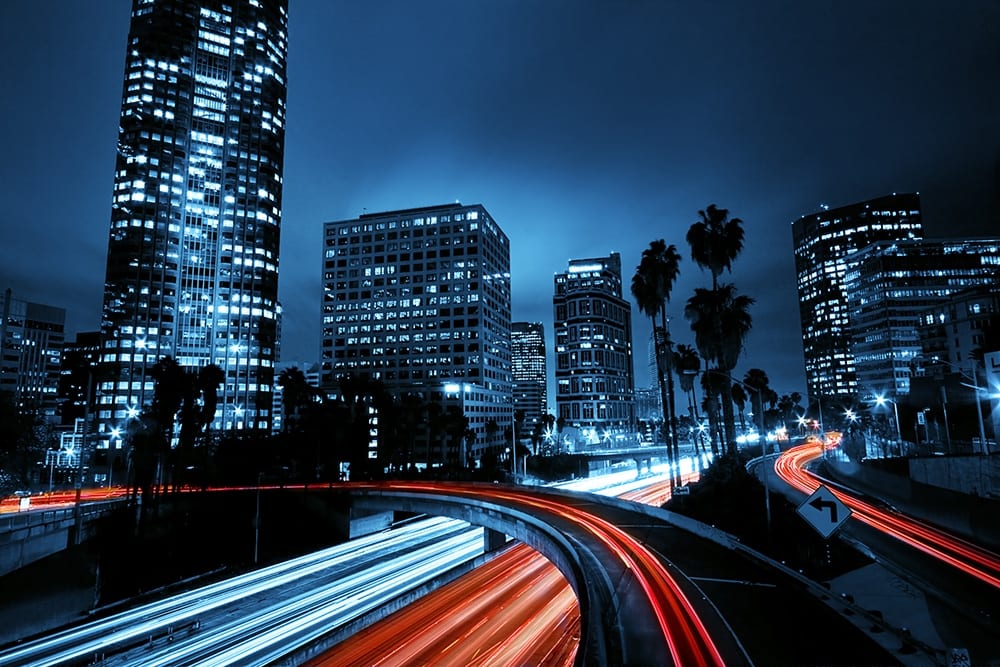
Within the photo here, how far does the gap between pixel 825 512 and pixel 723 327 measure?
23.0 meters

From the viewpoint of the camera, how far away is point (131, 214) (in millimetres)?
125250

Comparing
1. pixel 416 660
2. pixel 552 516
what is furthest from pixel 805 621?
pixel 552 516

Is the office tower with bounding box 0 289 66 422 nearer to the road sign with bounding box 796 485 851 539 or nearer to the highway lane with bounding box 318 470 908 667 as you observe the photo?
the highway lane with bounding box 318 470 908 667

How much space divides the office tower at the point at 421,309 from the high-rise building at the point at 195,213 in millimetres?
19340

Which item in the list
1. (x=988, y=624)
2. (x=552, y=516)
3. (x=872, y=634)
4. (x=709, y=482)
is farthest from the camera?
(x=709, y=482)

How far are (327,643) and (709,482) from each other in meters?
26.2

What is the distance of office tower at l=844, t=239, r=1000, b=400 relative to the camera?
445 ft

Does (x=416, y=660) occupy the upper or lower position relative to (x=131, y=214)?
lower

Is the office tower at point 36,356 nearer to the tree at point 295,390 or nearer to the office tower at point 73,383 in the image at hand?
the office tower at point 73,383

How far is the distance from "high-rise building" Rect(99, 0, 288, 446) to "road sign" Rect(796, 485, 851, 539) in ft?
418

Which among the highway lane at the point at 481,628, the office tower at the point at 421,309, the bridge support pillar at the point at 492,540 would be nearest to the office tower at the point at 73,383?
the office tower at the point at 421,309

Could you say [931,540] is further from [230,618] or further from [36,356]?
[36,356]

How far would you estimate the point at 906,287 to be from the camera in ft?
452

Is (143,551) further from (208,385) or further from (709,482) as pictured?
(709,482)
